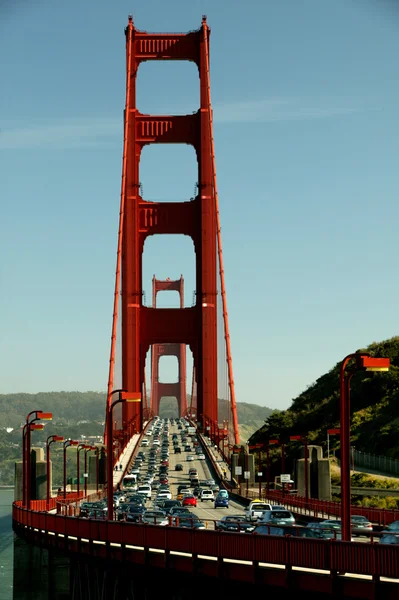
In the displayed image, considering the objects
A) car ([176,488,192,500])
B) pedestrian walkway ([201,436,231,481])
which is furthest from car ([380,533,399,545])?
pedestrian walkway ([201,436,231,481])

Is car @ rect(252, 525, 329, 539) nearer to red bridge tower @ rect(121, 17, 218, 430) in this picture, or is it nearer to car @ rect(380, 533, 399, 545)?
car @ rect(380, 533, 399, 545)

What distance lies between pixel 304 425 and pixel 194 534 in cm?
7840

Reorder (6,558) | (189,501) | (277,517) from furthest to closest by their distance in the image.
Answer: (6,558) < (189,501) < (277,517)

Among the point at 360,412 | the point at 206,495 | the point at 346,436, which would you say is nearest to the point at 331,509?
the point at 206,495

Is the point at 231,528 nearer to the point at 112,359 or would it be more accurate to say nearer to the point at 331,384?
the point at 112,359

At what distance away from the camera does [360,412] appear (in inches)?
4065

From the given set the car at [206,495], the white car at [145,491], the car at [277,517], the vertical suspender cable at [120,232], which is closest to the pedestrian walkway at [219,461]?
the vertical suspender cable at [120,232]

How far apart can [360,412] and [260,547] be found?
244ft

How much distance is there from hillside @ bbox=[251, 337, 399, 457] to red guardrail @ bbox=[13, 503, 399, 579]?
46.5m

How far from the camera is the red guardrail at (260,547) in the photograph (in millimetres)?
25484

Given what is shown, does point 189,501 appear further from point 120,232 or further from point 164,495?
point 120,232

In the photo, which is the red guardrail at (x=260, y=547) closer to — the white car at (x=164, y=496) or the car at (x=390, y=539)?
the car at (x=390, y=539)

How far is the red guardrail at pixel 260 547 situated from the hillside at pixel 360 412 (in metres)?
46.5

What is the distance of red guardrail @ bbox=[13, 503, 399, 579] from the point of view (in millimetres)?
25484
